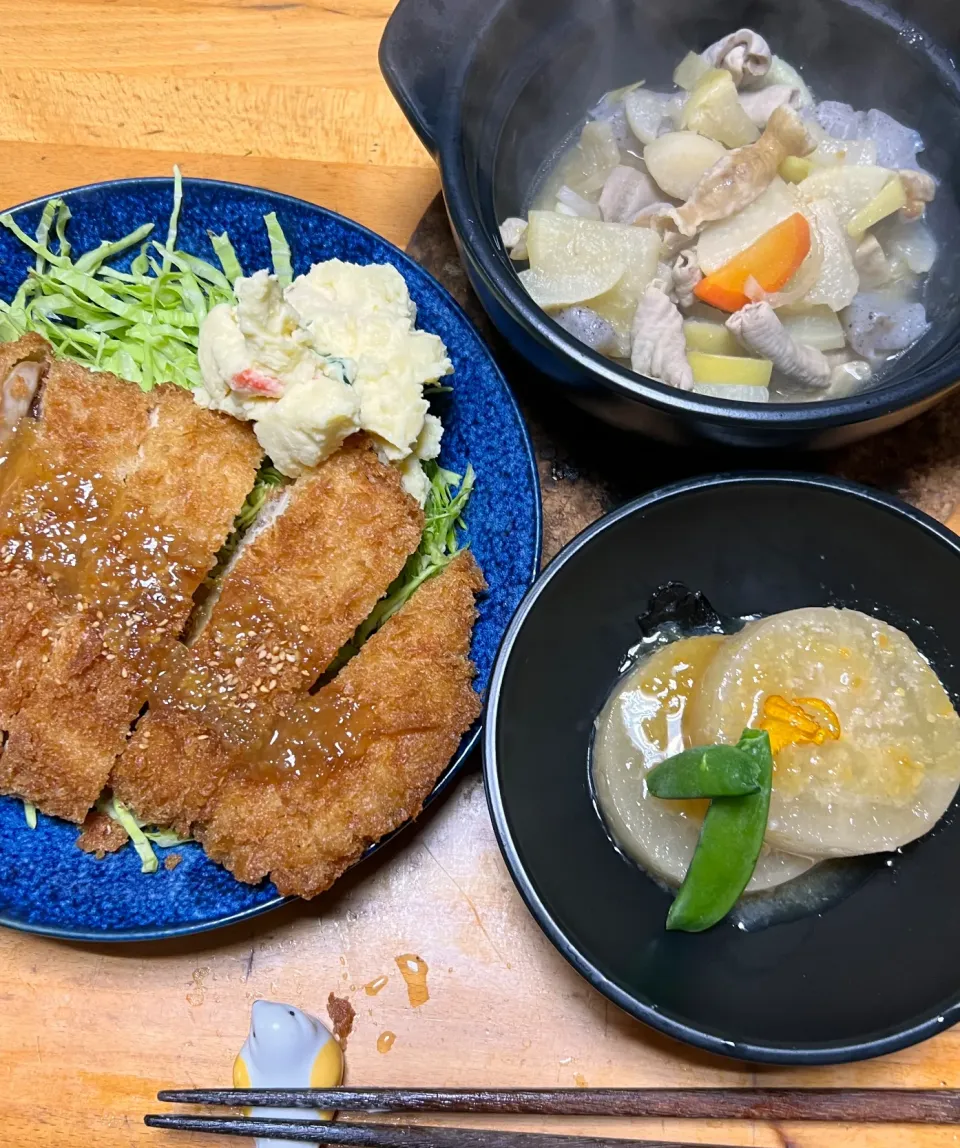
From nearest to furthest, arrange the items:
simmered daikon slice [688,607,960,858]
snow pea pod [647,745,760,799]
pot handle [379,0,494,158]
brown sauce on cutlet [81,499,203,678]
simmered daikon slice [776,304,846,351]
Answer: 1. snow pea pod [647,745,760,799]
2. simmered daikon slice [688,607,960,858]
3. pot handle [379,0,494,158]
4. brown sauce on cutlet [81,499,203,678]
5. simmered daikon slice [776,304,846,351]

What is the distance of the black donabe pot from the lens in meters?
1.37

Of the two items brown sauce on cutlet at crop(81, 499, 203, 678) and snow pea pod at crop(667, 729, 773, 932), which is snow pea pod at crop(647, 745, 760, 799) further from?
brown sauce on cutlet at crop(81, 499, 203, 678)

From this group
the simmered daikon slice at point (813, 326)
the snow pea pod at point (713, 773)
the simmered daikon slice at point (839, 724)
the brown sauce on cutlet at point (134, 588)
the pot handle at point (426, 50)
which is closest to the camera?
the snow pea pod at point (713, 773)

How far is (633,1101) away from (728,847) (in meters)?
0.53

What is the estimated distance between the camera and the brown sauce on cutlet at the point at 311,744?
1536 millimetres

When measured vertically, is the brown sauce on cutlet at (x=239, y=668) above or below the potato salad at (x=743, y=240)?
below

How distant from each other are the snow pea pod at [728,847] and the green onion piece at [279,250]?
1.22m

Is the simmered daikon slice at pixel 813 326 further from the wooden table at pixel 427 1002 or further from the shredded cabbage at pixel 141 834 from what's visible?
the shredded cabbage at pixel 141 834

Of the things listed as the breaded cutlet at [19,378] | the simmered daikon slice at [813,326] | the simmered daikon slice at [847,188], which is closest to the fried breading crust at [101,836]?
the breaded cutlet at [19,378]

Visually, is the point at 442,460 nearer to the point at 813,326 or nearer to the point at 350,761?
the point at 350,761

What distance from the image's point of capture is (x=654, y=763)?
4.74 feet

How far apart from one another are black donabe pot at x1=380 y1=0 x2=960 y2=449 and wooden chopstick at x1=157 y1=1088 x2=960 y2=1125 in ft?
3.59

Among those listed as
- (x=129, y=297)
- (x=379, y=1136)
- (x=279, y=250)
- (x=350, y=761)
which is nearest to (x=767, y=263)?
(x=279, y=250)

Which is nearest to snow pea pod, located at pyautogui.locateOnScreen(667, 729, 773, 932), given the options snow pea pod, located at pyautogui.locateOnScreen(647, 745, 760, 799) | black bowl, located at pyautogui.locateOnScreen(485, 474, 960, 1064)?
snow pea pod, located at pyautogui.locateOnScreen(647, 745, 760, 799)
